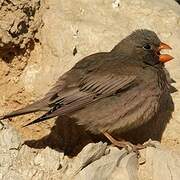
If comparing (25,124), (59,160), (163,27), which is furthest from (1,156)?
(163,27)

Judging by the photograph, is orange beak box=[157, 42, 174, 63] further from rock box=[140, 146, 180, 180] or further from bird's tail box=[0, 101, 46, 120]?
bird's tail box=[0, 101, 46, 120]

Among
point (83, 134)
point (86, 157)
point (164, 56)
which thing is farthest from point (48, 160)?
point (164, 56)

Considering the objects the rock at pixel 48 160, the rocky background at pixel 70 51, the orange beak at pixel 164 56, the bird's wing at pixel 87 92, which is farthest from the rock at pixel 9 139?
the orange beak at pixel 164 56

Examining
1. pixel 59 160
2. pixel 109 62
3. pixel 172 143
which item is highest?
pixel 109 62

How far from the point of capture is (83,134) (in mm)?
9500

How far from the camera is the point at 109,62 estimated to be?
9.30 metres

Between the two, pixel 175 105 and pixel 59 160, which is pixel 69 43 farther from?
pixel 59 160

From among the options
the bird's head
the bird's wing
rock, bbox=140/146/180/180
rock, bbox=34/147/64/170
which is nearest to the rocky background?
rock, bbox=140/146/180/180

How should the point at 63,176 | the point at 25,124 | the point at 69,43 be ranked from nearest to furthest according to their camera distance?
1. the point at 63,176
2. the point at 25,124
3. the point at 69,43

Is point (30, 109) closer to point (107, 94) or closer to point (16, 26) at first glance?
point (107, 94)

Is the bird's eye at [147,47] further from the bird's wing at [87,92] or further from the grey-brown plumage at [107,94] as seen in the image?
the bird's wing at [87,92]

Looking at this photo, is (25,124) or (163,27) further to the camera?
(163,27)

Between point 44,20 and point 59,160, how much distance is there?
9.49 ft

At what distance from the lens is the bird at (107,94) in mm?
8828
